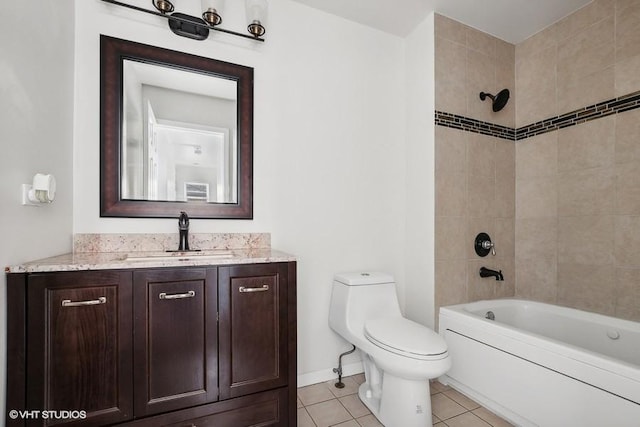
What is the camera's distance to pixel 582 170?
2.03 meters

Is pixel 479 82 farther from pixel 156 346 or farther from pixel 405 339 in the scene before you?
pixel 156 346

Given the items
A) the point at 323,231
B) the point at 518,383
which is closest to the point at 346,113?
the point at 323,231

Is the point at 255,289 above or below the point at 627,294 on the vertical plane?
above

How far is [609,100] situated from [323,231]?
2.03 meters

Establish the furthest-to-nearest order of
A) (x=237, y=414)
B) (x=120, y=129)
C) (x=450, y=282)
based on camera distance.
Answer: (x=450, y=282)
(x=120, y=129)
(x=237, y=414)

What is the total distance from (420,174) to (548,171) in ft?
3.23

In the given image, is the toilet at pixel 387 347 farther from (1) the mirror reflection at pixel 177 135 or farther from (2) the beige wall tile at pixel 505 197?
(2) the beige wall tile at pixel 505 197

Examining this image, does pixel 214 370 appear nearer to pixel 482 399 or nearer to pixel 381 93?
pixel 482 399

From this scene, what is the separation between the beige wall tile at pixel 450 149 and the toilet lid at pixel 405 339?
109 cm

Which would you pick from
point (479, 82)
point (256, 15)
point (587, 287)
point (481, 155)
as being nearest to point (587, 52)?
point (479, 82)

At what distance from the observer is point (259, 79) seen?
1843 mm

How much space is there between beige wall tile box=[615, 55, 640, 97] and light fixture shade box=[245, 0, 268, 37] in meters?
2.23

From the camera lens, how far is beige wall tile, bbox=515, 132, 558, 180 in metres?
2.20

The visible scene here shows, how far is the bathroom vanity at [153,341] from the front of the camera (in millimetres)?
1010
